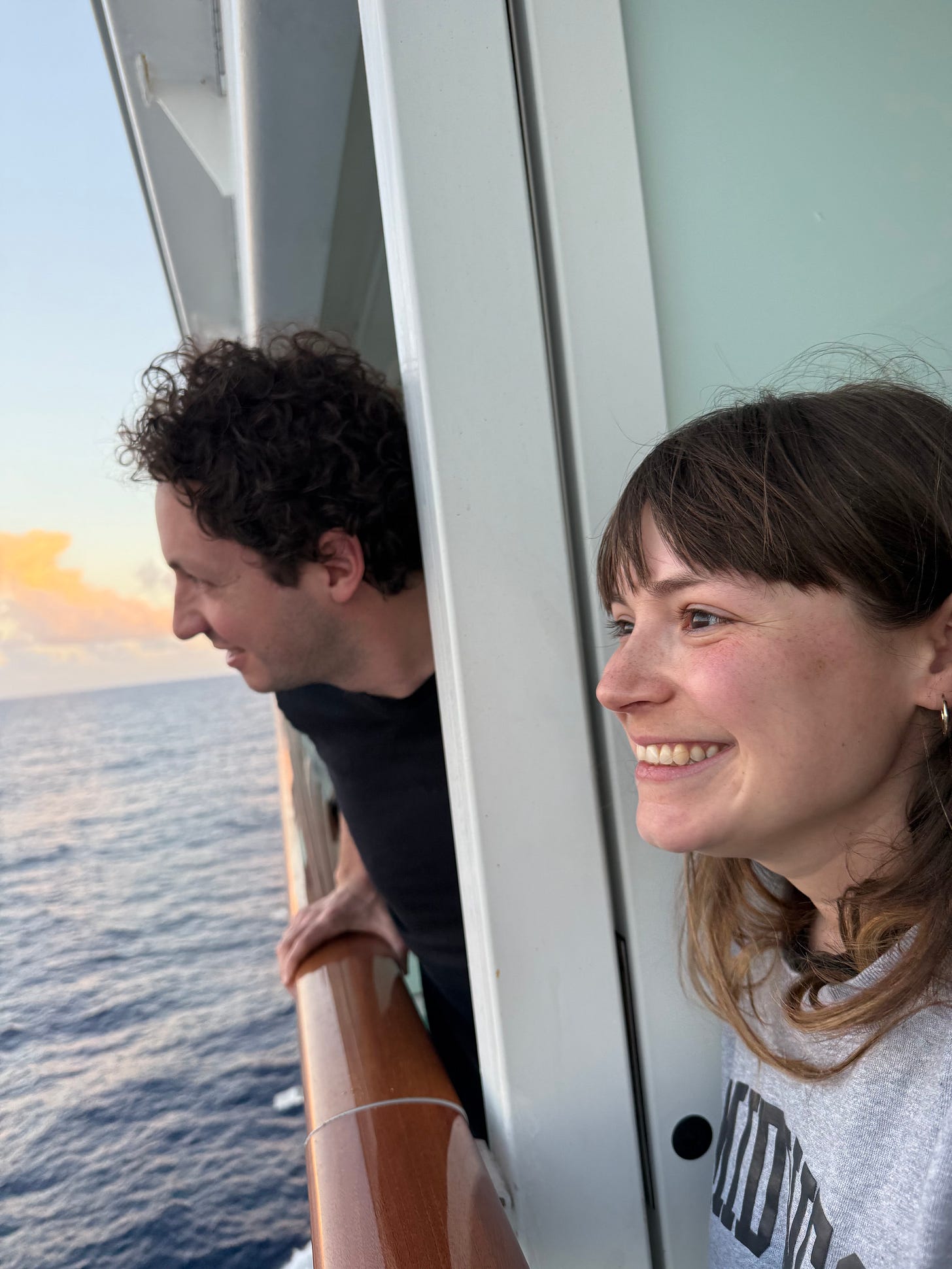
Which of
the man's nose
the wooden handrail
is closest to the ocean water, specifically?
the wooden handrail

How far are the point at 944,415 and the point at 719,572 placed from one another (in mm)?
200

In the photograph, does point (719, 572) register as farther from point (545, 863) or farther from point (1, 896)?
point (1, 896)

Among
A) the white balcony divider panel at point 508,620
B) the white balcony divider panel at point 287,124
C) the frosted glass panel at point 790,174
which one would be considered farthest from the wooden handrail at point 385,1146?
the white balcony divider panel at point 287,124

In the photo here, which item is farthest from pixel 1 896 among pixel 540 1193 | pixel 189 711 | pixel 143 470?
pixel 189 711

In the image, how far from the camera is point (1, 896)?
5.84 meters

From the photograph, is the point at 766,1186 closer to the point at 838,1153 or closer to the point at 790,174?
the point at 838,1153

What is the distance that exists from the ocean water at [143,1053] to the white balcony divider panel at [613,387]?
1.30 m

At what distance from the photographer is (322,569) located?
139cm

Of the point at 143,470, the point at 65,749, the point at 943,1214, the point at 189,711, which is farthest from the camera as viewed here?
the point at 189,711

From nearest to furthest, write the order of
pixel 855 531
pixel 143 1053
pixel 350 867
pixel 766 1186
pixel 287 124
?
pixel 855 531 < pixel 766 1186 < pixel 287 124 < pixel 350 867 < pixel 143 1053

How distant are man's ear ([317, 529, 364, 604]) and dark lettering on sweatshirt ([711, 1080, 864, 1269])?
89 cm

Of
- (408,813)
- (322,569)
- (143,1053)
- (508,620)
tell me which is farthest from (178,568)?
(143,1053)

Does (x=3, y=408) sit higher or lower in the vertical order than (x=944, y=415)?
higher

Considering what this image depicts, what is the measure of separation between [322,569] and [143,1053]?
2620mm
